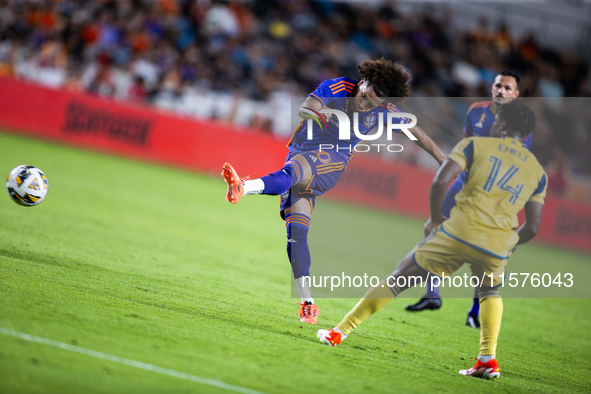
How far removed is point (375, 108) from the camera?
5.72 metres

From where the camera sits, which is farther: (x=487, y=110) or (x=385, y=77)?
(x=487, y=110)

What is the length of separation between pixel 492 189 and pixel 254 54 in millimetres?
15945

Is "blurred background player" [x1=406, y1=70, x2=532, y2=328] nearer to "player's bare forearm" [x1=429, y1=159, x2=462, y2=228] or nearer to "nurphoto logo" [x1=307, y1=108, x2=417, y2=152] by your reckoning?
"nurphoto logo" [x1=307, y1=108, x2=417, y2=152]

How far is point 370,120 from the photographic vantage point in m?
5.83

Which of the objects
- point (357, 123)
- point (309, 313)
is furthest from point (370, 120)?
point (309, 313)

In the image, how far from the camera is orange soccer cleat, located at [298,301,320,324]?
5.58 meters

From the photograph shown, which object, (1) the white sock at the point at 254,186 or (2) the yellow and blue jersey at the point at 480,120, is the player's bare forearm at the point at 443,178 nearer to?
(1) the white sock at the point at 254,186

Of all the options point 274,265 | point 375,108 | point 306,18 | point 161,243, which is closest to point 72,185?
point 161,243

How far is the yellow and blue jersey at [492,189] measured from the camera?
4605 mm

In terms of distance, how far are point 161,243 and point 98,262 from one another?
1.94m

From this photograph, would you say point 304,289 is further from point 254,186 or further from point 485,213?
point 485,213

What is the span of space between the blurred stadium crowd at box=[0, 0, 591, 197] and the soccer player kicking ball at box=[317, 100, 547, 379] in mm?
12519

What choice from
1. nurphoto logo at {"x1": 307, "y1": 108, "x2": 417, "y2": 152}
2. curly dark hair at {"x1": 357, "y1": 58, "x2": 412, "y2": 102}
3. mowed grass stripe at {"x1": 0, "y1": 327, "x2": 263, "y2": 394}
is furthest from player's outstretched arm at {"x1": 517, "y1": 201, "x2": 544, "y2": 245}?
mowed grass stripe at {"x1": 0, "y1": 327, "x2": 263, "y2": 394}

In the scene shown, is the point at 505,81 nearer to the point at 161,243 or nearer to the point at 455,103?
the point at 161,243
